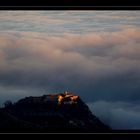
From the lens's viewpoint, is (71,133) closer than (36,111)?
Yes

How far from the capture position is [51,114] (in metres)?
2.75

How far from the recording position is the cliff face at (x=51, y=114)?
2.38 meters

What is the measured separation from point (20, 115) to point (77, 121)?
593 mm

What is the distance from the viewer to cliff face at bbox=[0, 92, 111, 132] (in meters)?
2.38

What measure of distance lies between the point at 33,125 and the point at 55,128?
0.70ft

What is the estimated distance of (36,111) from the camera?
2787 mm
